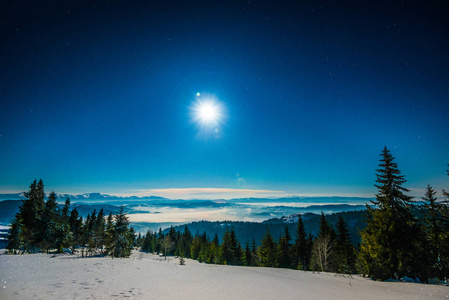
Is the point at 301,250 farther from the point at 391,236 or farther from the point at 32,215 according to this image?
the point at 32,215

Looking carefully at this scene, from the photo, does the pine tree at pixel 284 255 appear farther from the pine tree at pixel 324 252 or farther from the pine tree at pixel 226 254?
the pine tree at pixel 226 254

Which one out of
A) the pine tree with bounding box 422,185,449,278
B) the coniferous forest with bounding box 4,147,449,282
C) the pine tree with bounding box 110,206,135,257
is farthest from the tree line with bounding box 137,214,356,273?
the pine tree with bounding box 110,206,135,257

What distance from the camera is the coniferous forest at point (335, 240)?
14.3m

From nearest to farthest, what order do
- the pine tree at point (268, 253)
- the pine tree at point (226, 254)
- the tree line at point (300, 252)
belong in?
1. the tree line at point (300, 252)
2. the pine tree at point (268, 253)
3. the pine tree at point (226, 254)

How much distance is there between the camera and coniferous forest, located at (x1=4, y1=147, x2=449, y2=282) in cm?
1431

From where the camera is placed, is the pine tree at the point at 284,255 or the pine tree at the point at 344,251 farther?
the pine tree at the point at 284,255

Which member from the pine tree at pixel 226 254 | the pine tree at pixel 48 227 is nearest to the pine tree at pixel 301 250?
the pine tree at pixel 226 254

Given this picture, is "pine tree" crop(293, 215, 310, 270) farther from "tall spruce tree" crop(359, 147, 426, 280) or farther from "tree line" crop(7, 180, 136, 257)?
"tree line" crop(7, 180, 136, 257)

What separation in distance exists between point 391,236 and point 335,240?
21.9 metres

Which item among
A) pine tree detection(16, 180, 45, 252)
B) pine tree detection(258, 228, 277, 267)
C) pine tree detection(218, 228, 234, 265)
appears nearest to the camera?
pine tree detection(16, 180, 45, 252)

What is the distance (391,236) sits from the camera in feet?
48.6

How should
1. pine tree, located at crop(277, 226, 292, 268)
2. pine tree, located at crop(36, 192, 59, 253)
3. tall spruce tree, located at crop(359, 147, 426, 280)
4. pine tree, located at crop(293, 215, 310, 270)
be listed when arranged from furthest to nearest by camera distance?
pine tree, located at crop(277, 226, 292, 268)
pine tree, located at crop(293, 215, 310, 270)
pine tree, located at crop(36, 192, 59, 253)
tall spruce tree, located at crop(359, 147, 426, 280)

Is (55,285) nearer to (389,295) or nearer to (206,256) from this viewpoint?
(389,295)

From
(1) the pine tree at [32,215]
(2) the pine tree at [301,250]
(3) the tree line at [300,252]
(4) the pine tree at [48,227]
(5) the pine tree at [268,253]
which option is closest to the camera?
(3) the tree line at [300,252]
